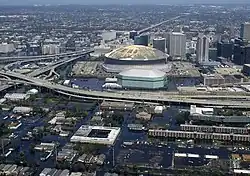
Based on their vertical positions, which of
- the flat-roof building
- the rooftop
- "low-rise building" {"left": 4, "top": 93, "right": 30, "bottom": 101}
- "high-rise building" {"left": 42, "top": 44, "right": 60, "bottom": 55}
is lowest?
the flat-roof building

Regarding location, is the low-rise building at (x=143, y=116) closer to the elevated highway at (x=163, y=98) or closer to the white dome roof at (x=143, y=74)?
the elevated highway at (x=163, y=98)

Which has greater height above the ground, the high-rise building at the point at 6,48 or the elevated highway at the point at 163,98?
the high-rise building at the point at 6,48

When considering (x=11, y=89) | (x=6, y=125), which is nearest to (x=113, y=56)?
(x=11, y=89)

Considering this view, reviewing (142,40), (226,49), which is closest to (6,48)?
(142,40)

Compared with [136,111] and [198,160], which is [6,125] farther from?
[198,160]

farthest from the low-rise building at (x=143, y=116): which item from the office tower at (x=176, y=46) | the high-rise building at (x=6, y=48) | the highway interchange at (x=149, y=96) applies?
the high-rise building at (x=6, y=48)

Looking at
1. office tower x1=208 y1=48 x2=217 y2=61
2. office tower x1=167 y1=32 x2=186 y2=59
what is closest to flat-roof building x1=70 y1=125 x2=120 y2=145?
Result: office tower x1=167 y1=32 x2=186 y2=59

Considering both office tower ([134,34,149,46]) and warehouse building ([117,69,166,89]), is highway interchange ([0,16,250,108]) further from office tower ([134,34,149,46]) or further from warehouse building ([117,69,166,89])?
office tower ([134,34,149,46])
